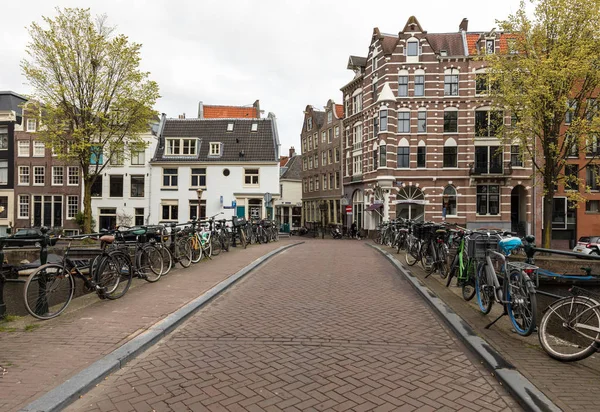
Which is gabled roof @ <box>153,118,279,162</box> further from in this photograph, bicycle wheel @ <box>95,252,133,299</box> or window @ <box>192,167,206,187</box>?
bicycle wheel @ <box>95,252,133,299</box>

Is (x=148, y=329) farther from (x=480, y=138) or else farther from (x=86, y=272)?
(x=480, y=138)

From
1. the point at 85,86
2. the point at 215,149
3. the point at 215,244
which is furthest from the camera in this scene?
the point at 215,149

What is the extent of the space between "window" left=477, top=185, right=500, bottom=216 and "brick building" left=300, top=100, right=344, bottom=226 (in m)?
13.5

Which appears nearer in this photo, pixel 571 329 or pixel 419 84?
pixel 571 329

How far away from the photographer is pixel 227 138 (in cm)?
3619

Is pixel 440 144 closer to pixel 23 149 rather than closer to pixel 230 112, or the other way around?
pixel 230 112

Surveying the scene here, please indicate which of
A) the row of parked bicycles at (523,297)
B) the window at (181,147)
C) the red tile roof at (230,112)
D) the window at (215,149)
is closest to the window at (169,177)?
the window at (181,147)

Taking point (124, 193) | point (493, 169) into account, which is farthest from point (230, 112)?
point (493, 169)

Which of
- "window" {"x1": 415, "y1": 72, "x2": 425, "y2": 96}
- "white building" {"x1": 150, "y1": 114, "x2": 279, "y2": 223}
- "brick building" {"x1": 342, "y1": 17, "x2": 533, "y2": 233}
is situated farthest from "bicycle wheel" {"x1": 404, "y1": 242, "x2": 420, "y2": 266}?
"window" {"x1": 415, "y1": 72, "x2": 425, "y2": 96}

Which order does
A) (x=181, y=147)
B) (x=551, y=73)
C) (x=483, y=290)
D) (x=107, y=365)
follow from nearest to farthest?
1. (x=107, y=365)
2. (x=483, y=290)
3. (x=551, y=73)
4. (x=181, y=147)

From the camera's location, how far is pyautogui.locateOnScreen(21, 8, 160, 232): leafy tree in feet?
63.4

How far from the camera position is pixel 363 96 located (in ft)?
120

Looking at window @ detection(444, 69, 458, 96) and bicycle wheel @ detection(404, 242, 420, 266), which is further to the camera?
window @ detection(444, 69, 458, 96)

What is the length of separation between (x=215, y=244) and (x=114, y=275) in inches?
268
